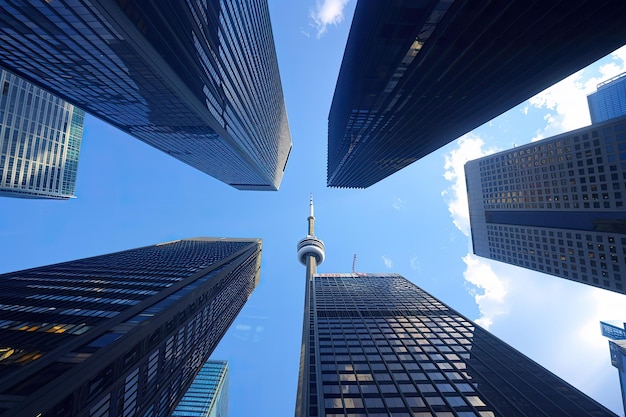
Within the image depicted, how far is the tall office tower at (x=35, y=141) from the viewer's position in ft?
344

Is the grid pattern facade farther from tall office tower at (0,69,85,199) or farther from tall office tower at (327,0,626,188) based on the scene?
tall office tower at (0,69,85,199)

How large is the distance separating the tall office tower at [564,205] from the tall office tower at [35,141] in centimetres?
17219

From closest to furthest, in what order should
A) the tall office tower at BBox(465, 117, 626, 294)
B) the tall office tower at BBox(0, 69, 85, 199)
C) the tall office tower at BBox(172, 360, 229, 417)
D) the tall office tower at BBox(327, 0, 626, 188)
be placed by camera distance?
1. the tall office tower at BBox(327, 0, 626, 188)
2. the tall office tower at BBox(465, 117, 626, 294)
3. the tall office tower at BBox(0, 69, 85, 199)
4. the tall office tower at BBox(172, 360, 229, 417)

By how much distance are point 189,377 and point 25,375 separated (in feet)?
139

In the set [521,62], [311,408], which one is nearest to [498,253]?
[521,62]

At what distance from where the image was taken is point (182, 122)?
68750 mm

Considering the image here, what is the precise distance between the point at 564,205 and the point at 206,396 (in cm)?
15432

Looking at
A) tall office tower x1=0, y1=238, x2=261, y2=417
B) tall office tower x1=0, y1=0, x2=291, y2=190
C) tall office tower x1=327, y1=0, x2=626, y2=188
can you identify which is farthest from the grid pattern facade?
tall office tower x1=0, y1=0, x2=291, y2=190

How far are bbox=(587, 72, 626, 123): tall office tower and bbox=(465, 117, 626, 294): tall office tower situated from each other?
95.9 metres

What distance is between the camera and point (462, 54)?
44281mm

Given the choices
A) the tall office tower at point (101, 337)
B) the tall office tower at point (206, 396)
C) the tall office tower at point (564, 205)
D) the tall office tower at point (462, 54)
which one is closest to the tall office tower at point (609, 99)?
the tall office tower at point (564, 205)

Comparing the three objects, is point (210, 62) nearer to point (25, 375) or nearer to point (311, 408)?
point (25, 375)

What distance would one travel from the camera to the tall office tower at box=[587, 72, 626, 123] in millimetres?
133000

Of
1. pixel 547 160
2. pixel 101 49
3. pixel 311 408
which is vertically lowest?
pixel 311 408
